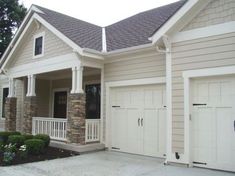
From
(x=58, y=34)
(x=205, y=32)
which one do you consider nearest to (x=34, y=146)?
(x=58, y=34)

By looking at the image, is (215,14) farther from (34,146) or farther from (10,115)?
(10,115)

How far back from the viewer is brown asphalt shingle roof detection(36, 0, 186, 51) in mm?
10727

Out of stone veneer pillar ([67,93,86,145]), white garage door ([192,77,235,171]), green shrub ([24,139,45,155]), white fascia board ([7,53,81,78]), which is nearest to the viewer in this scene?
white garage door ([192,77,235,171])

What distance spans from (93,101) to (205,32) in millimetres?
6500

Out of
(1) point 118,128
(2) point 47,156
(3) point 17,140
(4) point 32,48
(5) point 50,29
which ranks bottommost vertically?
(2) point 47,156

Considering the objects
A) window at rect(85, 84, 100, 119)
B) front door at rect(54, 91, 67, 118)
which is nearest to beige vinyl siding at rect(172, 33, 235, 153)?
window at rect(85, 84, 100, 119)

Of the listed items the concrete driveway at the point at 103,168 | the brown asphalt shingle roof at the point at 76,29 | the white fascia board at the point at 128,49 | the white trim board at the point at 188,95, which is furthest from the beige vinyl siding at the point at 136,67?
the concrete driveway at the point at 103,168

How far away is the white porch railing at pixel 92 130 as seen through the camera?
10461mm

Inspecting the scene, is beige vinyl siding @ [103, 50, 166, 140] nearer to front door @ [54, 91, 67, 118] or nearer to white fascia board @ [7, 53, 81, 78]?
white fascia board @ [7, 53, 81, 78]

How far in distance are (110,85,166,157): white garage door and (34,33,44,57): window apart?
166 inches

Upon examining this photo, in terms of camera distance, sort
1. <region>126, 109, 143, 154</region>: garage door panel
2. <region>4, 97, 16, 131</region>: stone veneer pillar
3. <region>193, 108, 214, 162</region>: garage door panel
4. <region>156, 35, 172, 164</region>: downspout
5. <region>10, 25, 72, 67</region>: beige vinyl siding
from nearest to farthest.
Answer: <region>193, 108, 214, 162</region>: garage door panel, <region>156, 35, 172, 164</region>: downspout, <region>126, 109, 143, 154</region>: garage door panel, <region>10, 25, 72, 67</region>: beige vinyl siding, <region>4, 97, 16, 131</region>: stone veneer pillar

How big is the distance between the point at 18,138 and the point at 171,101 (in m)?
5.76

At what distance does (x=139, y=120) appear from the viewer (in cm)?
963

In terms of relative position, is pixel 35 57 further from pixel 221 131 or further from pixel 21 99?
pixel 221 131
